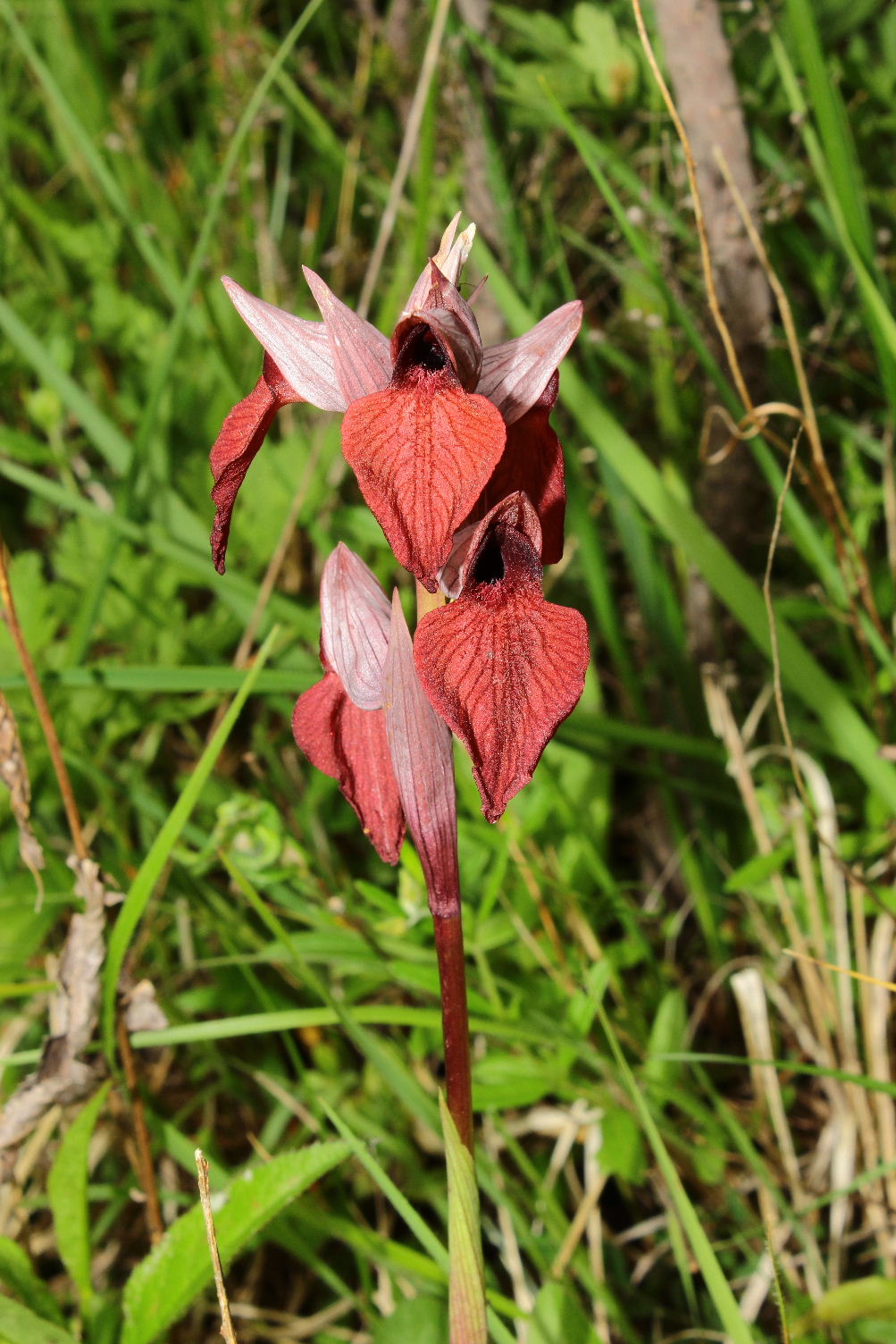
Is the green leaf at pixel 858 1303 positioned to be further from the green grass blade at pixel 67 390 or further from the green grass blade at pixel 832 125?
the green grass blade at pixel 67 390

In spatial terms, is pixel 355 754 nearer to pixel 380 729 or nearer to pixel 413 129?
pixel 380 729

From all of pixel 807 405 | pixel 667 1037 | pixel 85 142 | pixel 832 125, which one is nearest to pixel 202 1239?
pixel 667 1037

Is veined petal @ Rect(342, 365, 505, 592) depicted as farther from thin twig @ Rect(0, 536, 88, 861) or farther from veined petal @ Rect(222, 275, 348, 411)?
thin twig @ Rect(0, 536, 88, 861)

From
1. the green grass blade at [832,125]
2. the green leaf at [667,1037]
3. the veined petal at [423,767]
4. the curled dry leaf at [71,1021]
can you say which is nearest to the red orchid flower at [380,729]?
the veined petal at [423,767]

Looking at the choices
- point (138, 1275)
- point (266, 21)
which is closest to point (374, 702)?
point (138, 1275)

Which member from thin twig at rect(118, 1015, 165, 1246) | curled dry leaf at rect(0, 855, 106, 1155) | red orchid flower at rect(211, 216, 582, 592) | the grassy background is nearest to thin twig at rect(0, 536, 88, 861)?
curled dry leaf at rect(0, 855, 106, 1155)

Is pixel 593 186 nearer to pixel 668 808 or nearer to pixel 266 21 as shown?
pixel 668 808

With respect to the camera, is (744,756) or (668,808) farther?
(668,808)
